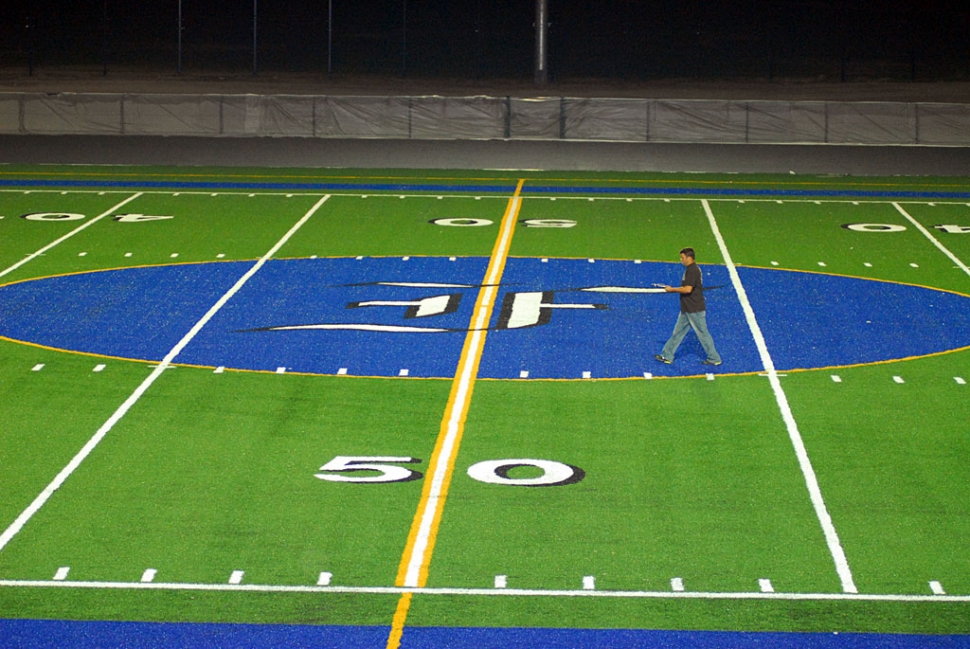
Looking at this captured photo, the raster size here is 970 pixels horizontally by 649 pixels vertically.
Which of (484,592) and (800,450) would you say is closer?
(484,592)

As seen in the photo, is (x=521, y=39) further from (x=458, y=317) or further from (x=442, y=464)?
(x=442, y=464)

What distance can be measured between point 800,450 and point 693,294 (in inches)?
132

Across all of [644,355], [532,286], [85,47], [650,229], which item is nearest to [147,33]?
[85,47]

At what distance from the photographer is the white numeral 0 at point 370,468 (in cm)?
1541

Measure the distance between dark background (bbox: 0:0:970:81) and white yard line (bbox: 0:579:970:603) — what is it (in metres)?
47.3

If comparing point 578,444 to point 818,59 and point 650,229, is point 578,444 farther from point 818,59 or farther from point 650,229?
point 818,59

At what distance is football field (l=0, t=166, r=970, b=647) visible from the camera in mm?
12508

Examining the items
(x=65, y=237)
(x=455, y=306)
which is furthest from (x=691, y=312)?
(x=65, y=237)

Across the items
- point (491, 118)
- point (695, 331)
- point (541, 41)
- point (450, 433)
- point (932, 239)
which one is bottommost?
point (450, 433)

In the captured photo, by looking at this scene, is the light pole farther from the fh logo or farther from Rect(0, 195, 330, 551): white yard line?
the fh logo

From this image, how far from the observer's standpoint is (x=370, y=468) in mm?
15742

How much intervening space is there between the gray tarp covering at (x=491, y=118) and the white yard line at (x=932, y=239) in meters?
6.91

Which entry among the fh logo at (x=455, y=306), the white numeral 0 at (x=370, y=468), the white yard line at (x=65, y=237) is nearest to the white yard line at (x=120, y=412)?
the fh logo at (x=455, y=306)

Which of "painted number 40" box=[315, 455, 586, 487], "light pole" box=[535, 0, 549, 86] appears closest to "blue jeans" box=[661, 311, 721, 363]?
"painted number 40" box=[315, 455, 586, 487]
